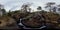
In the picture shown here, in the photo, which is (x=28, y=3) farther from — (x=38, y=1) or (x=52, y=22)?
(x=52, y=22)

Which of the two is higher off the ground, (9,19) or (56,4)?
(56,4)

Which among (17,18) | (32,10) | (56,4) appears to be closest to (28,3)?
(32,10)

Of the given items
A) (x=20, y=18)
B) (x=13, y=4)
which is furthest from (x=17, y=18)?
(x=13, y=4)

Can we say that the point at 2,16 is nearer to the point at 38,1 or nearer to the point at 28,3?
the point at 28,3

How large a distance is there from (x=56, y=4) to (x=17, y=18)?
0.49 meters

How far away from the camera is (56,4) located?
1786 millimetres

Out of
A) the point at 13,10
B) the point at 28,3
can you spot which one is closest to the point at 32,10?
the point at 28,3

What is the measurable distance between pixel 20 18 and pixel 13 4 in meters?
0.19

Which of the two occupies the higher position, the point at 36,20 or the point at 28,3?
the point at 28,3

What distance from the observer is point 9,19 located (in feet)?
5.76

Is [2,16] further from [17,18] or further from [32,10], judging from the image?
[32,10]

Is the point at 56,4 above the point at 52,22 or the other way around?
above

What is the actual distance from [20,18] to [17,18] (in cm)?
4

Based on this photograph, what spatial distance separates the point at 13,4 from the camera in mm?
1791
